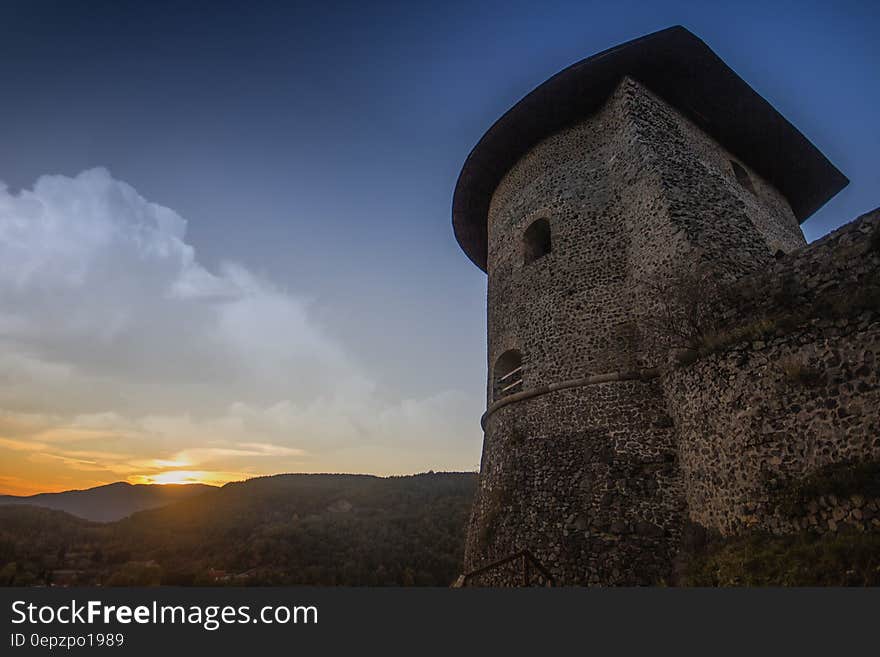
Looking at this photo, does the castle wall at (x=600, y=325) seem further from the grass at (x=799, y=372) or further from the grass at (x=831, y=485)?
the grass at (x=799, y=372)

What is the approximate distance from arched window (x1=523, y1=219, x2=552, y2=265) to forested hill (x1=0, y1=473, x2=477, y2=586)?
10295 mm

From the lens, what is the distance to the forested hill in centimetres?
950

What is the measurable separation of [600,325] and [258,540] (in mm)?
15329

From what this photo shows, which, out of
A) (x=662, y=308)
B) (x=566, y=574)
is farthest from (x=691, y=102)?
(x=566, y=574)

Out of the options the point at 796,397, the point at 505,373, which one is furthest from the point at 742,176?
the point at 796,397

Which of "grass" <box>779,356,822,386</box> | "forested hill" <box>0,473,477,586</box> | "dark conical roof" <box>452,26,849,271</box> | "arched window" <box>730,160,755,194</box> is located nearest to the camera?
"grass" <box>779,356,822,386</box>

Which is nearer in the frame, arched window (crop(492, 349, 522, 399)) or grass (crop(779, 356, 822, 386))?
grass (crop(779, 356, 822, 386))

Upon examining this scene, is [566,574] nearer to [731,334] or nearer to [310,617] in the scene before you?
[731,334]

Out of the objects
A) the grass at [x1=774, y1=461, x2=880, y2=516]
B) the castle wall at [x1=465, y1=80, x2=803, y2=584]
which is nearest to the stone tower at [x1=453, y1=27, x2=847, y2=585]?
the castle wall at [x1=465, y1=80, x2=803, y2=584]

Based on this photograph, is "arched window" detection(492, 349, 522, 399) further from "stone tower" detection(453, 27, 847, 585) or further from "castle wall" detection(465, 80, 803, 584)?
"castle wall" detection(465, 80, 803, 584)

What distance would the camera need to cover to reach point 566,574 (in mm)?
6277

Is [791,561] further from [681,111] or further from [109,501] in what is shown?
[109,501]

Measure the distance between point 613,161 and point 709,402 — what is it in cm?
548

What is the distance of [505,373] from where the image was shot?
1001 centimetres
